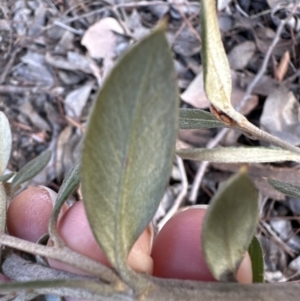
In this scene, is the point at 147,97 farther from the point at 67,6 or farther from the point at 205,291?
the point at 67,6

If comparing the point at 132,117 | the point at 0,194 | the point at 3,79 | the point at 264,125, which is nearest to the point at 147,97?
the point at 132,117

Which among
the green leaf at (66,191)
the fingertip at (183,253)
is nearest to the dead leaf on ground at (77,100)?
the fingertip at (183,253)

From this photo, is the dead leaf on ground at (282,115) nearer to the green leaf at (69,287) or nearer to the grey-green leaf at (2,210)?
the grey-green leaf at (2,210)

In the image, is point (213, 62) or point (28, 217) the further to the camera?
point (28, 217)

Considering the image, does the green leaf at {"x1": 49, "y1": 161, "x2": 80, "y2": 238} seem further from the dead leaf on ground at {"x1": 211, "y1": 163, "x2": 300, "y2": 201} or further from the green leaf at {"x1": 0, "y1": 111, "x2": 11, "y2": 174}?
the dead leaf on ground at {"x1": 211, "y1": 163, "x2": 300, "y2": 201}

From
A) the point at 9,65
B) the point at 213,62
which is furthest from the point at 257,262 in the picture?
the point at 9,65

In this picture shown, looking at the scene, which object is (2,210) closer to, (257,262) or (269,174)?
(257,262)

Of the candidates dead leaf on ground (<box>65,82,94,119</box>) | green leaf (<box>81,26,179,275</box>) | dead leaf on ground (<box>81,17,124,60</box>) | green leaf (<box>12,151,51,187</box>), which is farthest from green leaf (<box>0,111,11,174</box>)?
dead leaf on ground (<box>81,17,124,60</box>)
